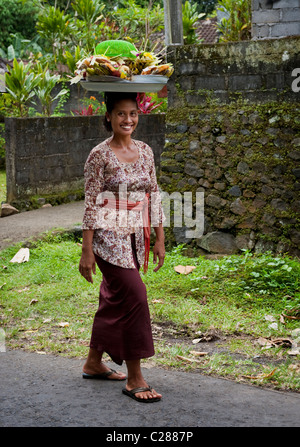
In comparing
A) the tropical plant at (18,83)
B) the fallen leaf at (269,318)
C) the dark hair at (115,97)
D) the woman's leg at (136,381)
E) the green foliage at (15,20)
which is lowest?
the fallen leaf at (269,318)

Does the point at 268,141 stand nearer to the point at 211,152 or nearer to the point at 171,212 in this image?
the point at 211,152

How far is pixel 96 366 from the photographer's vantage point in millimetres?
4305

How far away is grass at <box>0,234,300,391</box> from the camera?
4.68 m

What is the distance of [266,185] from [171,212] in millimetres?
1269

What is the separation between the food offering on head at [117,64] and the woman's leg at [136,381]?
172 centimetres

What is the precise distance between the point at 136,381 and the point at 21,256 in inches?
159

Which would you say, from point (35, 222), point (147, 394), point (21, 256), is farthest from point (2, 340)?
point (35, 222)

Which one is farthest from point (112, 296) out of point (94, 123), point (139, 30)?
point (139, 30)

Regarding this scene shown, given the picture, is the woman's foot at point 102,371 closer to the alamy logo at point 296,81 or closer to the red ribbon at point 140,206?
the red ribbon at point 140,206

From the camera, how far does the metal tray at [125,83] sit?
162 inches

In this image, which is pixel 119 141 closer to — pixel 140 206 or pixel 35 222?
pixel 140 206

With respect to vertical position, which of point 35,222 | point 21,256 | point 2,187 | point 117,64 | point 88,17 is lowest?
point 21,256

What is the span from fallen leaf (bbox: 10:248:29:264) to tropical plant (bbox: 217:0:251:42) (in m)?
3.93

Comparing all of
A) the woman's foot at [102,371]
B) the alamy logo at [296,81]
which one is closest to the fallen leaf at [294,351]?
the woman's foot at [102,371]
